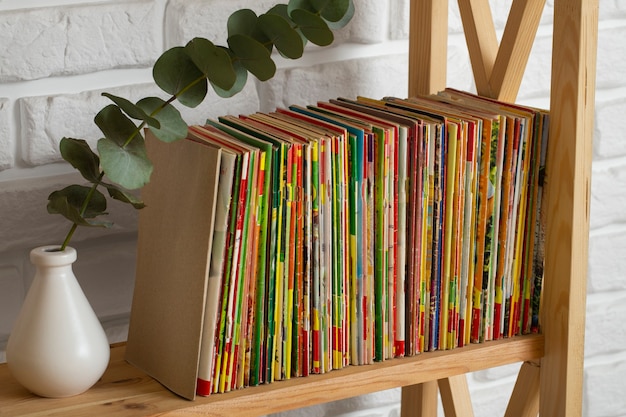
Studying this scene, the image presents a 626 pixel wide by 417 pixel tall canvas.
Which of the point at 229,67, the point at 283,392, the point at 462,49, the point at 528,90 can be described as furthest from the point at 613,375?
the point at 229,67

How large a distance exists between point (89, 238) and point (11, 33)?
237 millimetres

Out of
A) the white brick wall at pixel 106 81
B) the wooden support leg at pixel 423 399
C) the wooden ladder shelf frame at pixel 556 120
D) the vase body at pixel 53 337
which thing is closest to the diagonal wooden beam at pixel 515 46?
the wooden ladder shelf frame at pixel 556 120

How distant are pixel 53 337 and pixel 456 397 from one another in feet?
1.88

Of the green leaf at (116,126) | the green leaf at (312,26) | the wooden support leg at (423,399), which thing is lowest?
the wooden support leg at (423,399)

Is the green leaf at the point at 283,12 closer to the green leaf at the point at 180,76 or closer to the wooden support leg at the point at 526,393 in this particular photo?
the green leaf at the point at 180,76

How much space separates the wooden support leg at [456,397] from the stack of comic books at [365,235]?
0.21m

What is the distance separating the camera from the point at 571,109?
93 cm

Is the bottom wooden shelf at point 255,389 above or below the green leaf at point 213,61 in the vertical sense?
below

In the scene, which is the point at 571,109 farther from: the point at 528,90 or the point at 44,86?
the point at 44,86

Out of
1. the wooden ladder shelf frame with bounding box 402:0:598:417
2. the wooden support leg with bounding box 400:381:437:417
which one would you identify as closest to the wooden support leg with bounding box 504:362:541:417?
the wooden ladder shelf frame with bounding box 402:0:598:417

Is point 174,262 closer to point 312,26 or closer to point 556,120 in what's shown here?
point 312,26

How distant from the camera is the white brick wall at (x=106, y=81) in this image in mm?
980

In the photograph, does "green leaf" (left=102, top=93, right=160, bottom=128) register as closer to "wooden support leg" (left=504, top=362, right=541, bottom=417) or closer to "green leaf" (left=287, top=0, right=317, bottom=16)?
"green leaf" (left=287, top=0, right=317, bottom=16)

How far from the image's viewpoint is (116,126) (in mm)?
811
